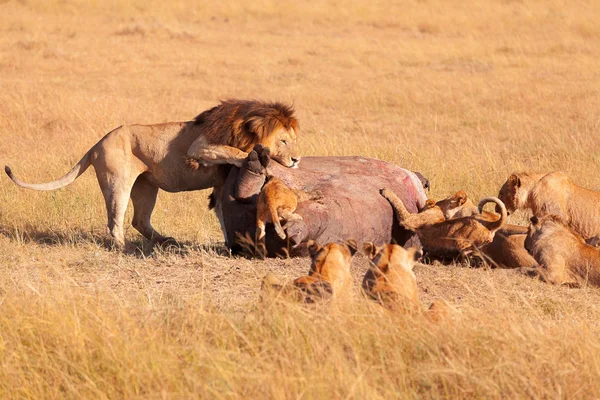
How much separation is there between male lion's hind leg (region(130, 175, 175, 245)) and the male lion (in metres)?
0.09

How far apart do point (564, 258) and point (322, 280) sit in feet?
7.28

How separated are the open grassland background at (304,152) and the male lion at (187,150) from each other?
464 millimetres

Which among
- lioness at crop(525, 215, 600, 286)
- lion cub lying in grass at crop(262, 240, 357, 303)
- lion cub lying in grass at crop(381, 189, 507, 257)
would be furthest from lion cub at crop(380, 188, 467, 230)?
lion cub lying in grass at crop(262, 240, 357, 303)

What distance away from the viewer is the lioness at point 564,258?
6277 mm

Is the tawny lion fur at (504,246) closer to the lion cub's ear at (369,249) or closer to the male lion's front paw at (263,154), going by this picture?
the male lion's front paw at (263,154)

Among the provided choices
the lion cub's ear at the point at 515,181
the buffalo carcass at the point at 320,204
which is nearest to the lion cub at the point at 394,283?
the buffalo carcass at the point at 320,204

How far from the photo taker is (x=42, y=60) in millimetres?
18875

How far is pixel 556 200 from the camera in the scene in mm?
7516

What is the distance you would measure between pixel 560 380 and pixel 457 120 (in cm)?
1032

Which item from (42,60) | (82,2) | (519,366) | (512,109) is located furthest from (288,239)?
(82,2)

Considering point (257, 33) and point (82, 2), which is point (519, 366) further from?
point (82, 2)

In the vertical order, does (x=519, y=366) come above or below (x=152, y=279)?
above

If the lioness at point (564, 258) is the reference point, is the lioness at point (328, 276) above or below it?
above

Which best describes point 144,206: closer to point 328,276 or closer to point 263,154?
point 263,154
